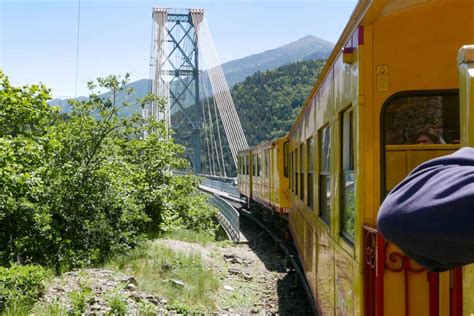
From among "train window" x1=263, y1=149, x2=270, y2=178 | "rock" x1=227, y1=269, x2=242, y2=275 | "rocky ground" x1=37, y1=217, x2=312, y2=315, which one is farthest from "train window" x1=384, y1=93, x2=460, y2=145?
"train window" x1=263, y1=149, x2=270, y2=178

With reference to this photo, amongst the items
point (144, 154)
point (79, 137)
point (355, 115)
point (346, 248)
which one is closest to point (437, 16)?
point (355, 115)

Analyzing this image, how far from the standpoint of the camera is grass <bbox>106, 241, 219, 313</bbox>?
7.97m

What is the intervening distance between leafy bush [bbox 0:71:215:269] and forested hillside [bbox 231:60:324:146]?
5671cm

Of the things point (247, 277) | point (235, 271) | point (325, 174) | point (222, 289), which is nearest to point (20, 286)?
point (222, 289)

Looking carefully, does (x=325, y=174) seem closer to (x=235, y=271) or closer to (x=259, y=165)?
(x=235, y=271)

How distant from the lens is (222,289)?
9.26 meters

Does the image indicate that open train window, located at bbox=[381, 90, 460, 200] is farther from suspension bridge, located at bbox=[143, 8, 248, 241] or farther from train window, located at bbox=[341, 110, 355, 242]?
suspension bridge, located at bbox=[143, 8, 248, 241]

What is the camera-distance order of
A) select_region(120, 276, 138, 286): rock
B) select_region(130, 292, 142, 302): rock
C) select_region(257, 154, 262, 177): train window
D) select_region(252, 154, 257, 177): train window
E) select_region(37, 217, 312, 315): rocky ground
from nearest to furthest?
select_region(37, 217, 312, 315): rocky ground, select_region(130, 292, 142, 302): rock, select_region(120, 276, 138, 286): rock, select_region(257, 154, 262, 177): train window, select_region(252, 154, 257, 177): train window

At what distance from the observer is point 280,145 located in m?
14.3

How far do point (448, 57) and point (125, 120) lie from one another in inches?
392

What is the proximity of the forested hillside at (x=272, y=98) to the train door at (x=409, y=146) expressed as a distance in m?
64.8

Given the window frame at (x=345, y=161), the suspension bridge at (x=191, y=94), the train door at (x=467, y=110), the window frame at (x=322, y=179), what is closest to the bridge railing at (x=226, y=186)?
the suspension bridge at (x=191, y=94)

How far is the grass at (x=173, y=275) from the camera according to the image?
7973 millimetres

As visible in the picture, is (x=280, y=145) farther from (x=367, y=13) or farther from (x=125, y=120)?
(x=367, y=13)
